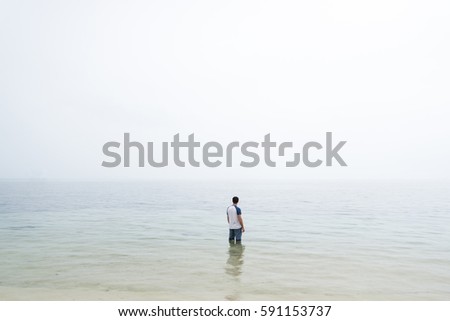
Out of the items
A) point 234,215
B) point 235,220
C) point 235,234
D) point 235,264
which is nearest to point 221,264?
point 235,264

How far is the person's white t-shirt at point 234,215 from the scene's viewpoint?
57.9ft

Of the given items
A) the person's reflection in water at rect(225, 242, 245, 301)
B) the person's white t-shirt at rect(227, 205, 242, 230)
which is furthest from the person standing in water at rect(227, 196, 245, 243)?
the person's reflection in water at rect(225, 242, 245, 301)

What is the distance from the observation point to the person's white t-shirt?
1766cm

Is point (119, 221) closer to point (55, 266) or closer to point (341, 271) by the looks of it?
point (55, 266)

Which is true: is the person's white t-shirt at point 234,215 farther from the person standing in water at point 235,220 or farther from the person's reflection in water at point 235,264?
the person's reflection in water at point 235,264

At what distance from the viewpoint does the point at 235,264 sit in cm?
1480

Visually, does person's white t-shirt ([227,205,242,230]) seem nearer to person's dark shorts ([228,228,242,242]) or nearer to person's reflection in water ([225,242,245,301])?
person's dark shorts ([228,228,242,242])

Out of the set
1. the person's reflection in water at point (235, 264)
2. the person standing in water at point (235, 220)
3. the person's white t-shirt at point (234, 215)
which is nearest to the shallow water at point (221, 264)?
the person's reflection in water at point (235, 264)

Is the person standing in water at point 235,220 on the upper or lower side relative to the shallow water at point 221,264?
upper

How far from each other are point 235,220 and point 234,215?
366mm

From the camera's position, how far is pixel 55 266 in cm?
1441

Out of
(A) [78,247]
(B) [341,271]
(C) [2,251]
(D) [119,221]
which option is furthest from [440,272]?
(D) [119,221]

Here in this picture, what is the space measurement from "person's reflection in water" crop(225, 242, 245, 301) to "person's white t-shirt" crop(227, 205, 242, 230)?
102 cm
